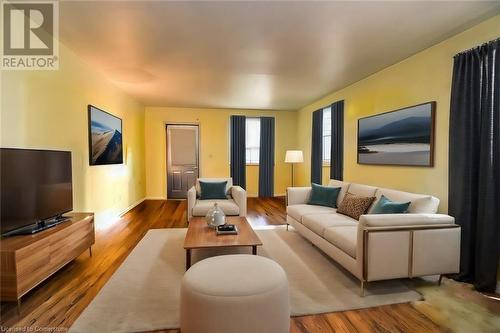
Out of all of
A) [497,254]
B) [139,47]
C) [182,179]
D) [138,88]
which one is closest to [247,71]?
[139,47]

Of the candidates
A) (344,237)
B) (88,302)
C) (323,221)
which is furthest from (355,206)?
(88,302)

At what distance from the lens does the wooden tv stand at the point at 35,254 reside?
182cm

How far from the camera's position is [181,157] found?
23.2ft

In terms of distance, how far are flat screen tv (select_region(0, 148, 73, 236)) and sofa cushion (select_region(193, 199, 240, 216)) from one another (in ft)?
5.47

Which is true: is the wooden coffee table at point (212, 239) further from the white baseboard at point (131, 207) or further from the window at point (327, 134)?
the window at point (327, 134)

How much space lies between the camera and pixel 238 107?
22.9ft

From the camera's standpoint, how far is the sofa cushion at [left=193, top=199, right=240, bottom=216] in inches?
153

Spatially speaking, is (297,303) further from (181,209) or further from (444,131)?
(181,209)

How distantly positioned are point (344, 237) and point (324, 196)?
1.46 metres

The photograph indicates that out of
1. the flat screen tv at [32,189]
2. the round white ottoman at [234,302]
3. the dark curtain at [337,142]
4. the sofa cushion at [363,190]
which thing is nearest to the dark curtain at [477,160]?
the sofa cushion at [363,190]

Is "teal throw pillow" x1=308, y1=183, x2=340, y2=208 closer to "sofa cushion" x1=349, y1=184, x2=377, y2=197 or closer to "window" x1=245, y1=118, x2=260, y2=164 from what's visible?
"sofa cushion" x1=349, y1=184, x2=377, y2=197

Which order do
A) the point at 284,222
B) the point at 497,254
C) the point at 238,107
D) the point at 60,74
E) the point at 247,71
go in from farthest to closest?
the point at 238,107 → the point at 284,222 → the point at 247,71 → the point at 60,74 → the point at 497,254

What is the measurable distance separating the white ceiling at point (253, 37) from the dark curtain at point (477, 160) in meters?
0.49

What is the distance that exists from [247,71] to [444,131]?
9.01 ft
